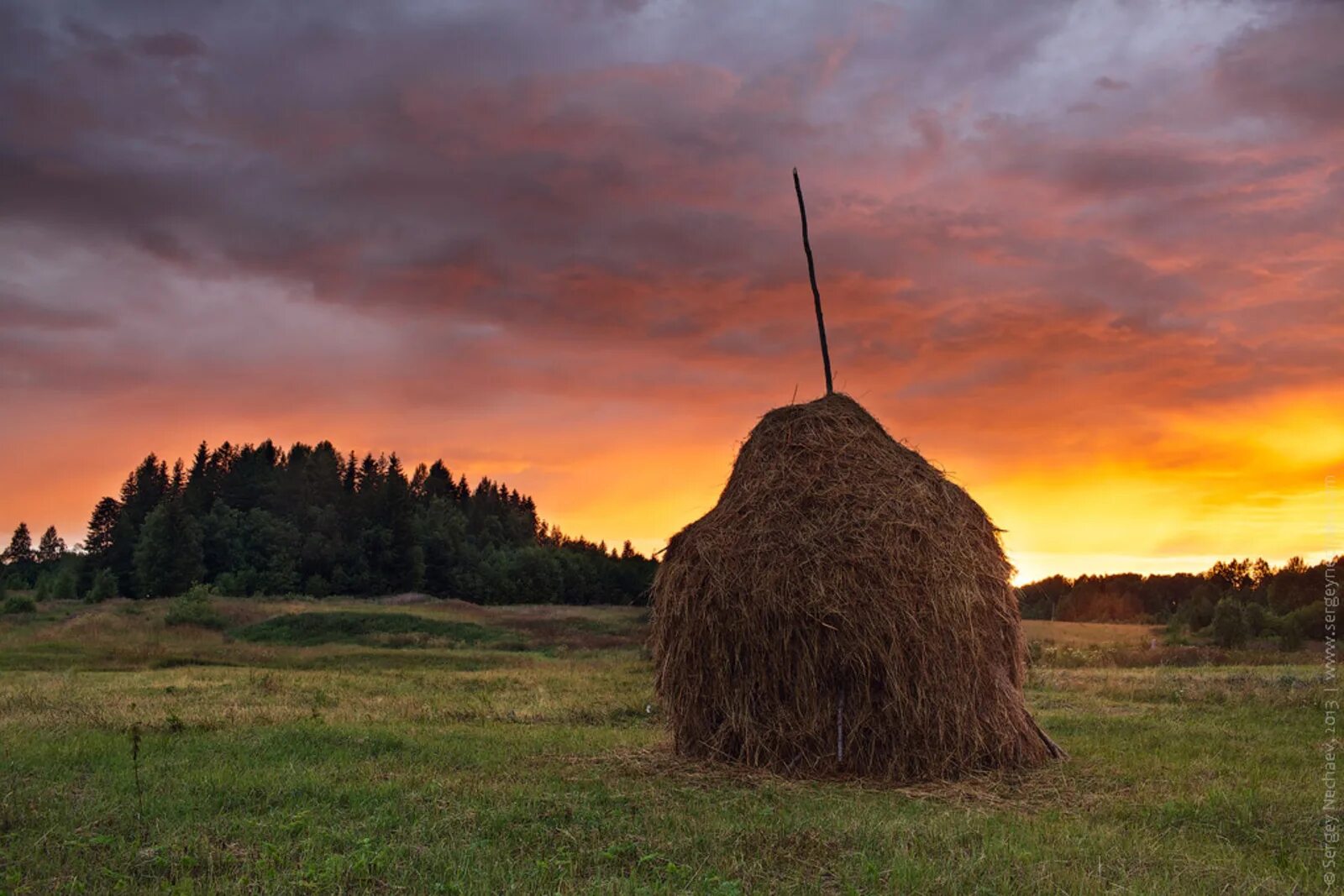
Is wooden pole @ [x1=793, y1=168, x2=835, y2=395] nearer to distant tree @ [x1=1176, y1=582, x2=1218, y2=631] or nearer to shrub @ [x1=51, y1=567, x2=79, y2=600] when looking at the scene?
distant tree @ [x1=1176, y1=582, x2=1218, y2=631]

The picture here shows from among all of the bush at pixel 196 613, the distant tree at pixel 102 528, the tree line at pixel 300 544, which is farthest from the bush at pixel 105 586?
the bush at pixel 196 613

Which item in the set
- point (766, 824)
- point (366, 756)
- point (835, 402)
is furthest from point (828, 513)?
point (366, 756)

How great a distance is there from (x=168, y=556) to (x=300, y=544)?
1709cm

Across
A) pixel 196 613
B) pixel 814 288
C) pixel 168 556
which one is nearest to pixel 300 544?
pixel 168 556

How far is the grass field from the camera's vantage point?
7.91 metres

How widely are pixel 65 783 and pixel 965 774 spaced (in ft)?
37.7

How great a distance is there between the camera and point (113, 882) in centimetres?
761

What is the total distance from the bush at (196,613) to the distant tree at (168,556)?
38.1m

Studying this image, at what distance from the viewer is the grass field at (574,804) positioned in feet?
26.0

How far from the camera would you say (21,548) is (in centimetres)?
15138

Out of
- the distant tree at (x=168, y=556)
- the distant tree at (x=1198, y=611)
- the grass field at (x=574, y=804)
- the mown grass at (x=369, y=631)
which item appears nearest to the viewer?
the grass field at (x=574, y=804)

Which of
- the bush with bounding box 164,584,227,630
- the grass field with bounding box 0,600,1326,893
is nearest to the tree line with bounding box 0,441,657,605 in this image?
the bush with bounding box 164,584,227,630

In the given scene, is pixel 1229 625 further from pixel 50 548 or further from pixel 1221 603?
pixel 50 548

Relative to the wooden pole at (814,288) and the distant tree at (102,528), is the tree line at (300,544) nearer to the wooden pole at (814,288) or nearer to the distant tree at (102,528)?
the distant tree at (102,528)
